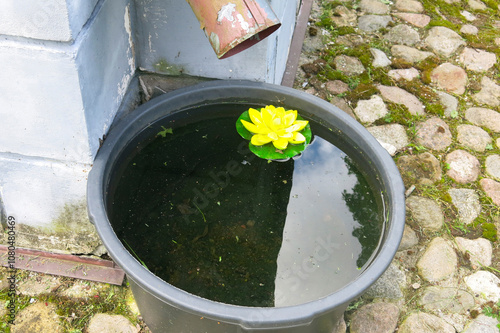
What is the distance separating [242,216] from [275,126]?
365 millimetres

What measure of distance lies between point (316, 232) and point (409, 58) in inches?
79.9

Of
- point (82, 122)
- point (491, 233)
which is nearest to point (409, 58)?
point (491, 233)

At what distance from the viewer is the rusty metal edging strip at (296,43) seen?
299 cm

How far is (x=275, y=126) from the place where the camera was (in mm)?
1927

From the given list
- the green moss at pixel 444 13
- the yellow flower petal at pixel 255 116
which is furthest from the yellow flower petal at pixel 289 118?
the green moss at pixel 444 13

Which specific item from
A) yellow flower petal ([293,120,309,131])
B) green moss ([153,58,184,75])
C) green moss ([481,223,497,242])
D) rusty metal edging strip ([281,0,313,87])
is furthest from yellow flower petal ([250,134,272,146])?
green moss ([481,223,497,242])

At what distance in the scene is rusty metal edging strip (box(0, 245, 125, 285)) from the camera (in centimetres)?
213

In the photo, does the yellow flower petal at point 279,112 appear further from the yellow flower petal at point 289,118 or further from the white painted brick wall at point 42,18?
the white painted brick wall at point 42,18

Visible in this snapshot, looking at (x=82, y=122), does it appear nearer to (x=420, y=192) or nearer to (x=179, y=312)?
(x=179, y=312)

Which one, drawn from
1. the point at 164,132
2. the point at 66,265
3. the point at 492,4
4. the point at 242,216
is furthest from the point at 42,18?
the point at 492,4

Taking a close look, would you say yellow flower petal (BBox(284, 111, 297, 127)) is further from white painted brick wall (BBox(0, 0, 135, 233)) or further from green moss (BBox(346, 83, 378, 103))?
green moss (BBox(346, 83, 378, 103))

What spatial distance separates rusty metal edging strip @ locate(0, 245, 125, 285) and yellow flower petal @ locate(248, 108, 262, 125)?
0.85 meters

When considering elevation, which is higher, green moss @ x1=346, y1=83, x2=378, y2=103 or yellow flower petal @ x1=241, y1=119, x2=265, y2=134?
yellow flower petal @ x1=241, y1=119, x2=265, y2=134

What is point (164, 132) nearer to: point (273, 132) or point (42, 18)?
point (273, 132)
